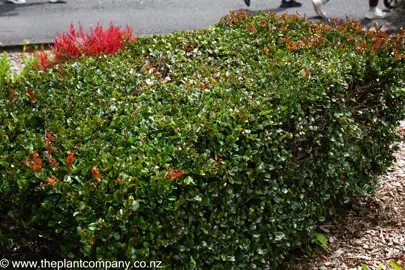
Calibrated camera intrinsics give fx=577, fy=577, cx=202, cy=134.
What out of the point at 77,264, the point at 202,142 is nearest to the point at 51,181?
the point at 77,264

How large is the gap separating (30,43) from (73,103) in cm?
528

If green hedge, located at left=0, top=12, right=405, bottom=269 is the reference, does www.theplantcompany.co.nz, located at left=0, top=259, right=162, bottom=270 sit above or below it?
below

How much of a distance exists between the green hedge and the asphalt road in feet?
18.0

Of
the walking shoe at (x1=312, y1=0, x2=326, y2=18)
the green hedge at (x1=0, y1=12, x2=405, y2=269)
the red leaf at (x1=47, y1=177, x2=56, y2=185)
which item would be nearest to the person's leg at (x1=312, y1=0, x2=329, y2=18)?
the walking shoe at (x1=312, y1=0, x2=326, y2=18)

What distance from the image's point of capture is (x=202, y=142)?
3188 mm

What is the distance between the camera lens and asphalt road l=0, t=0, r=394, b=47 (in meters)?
9.90

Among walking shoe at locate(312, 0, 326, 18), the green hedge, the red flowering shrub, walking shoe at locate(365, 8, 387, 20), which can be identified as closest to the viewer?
the green hedge

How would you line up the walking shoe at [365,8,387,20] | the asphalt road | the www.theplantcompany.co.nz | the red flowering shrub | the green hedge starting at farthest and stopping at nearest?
1. the walking shoe at [365,8,387,20]
2. the asphalt road
3. the red flowering shrub
4. the green hedge
5. the www.theplantcompany.co.nz

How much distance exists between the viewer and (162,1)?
40.4 feet

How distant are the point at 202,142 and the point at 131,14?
843 cm

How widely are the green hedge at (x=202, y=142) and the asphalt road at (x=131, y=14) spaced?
18.0ft

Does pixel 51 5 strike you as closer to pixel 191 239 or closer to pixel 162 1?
pixel 162 1

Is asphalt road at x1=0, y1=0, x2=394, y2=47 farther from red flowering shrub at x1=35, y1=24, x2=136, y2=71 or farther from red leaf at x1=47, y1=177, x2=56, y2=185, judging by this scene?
red leaf at x1=47, y1=177, x2=56, y2=185

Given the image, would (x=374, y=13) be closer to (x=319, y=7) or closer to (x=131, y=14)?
(x=319, y=7)
